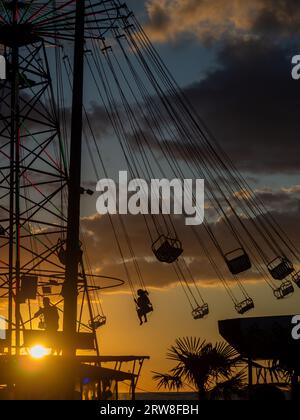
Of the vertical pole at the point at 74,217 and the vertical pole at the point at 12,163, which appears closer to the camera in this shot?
the vertical pole at the point at 74,217

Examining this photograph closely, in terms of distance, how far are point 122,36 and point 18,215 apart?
12.3 meters

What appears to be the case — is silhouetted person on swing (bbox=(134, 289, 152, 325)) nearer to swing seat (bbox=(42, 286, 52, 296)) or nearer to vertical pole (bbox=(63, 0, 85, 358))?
swing seat (bbox=(42, 286, 52, 296))

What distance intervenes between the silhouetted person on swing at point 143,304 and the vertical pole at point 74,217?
14.8 m

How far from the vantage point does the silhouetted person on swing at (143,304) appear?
36.6 meters

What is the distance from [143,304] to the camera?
3681 cm

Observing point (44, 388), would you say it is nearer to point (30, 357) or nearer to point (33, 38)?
point (30, 357)

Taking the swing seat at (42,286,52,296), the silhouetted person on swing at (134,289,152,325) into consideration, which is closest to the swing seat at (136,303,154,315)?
the silhouetted person on swing at (134,289,152,325)

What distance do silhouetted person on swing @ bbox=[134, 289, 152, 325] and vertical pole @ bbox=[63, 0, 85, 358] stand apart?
14.8 meters

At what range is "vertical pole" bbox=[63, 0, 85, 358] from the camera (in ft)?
70.3

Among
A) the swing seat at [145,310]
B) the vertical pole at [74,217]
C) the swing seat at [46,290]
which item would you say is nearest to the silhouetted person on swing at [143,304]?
the swing seat at [145,310]

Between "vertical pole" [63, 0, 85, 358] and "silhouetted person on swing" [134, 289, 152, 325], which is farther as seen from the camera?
"silhouetted person on swing" [134, 289, 152, 325]

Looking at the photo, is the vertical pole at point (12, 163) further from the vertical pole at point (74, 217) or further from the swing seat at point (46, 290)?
the vertical pole at point (74, 217)

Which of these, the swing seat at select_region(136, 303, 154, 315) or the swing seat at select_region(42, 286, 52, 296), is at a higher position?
the swing seat at select_region(42, 286, 52, 296)
